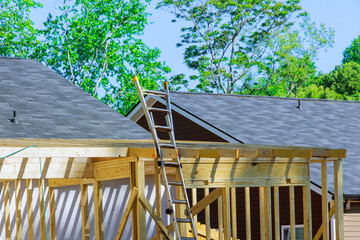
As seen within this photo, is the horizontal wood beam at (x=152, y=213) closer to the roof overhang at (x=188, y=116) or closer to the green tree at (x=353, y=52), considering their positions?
the roof overhang at (x=188, y=116)

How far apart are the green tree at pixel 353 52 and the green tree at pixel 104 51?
110 ft

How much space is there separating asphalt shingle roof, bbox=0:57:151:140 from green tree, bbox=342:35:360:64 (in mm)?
54507

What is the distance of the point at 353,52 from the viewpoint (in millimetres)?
66812

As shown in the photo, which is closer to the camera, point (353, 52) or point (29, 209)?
point (29, 209)

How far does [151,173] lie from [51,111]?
260 cm

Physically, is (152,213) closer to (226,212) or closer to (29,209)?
(226,212)

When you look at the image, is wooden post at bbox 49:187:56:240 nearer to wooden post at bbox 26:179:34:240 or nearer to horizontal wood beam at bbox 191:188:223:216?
wooden post at bbox 26:179:34:240

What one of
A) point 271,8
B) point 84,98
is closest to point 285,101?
point 84,98

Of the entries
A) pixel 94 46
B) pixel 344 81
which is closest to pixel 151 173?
pixel 94 46

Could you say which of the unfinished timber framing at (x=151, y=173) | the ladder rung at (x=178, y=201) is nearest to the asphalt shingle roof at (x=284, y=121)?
the unfinished timber framing at (x=151, y=173)

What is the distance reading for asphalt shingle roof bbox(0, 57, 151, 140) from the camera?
40.1ft

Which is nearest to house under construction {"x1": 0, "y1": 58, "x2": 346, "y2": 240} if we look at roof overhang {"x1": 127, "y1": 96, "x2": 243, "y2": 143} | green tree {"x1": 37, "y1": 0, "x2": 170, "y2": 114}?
roof overhang {"x1": 127, "y1": 96, "x2": 243, "y2": 143}

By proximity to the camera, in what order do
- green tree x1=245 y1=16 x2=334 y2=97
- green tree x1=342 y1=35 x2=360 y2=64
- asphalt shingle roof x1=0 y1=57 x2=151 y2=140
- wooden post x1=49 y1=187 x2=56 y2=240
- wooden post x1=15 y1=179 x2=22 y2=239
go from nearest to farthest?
wooden post x1=15 y1=179 x2=22 y2=239 < wooden post x1=49 y1=187 x2=56 y2=240 < asphalt shingle roof x1=0 y1=57 x2=151 y2=140 < green tree x1=245 y1=16 x2=334 y2=97 < green tree x1=342 y1=35 x2=360 y2=64

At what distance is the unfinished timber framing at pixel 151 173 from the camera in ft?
28.9
